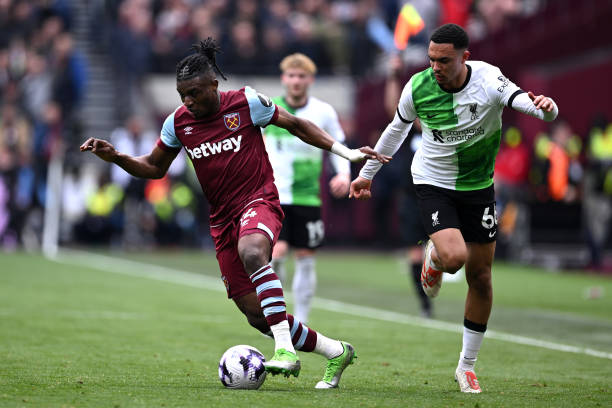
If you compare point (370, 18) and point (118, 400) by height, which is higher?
point (370, 18)

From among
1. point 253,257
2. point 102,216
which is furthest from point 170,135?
point 102,216

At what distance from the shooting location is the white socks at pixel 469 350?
7.40m

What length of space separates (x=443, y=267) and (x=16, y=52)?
72.7 feet

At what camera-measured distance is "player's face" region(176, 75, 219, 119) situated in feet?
23.5

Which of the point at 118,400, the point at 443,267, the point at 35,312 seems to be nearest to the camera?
the point at 118,400

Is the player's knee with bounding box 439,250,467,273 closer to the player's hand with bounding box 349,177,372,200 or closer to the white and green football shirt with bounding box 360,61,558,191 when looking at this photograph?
the white and green football shirt with bounding box 360,61,558,191

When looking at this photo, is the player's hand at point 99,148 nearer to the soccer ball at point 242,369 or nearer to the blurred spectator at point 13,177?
the soccer ball at point 242,369

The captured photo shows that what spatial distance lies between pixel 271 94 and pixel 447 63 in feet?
75.9

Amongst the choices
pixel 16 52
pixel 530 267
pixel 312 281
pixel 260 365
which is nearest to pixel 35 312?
pixel 312 281

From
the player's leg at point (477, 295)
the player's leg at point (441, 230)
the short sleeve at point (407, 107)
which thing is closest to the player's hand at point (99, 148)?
the short sleeve at point (407, 107)

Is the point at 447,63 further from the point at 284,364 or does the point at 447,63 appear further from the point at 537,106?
the point at 284,364

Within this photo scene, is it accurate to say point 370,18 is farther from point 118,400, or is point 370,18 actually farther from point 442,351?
point 118,400

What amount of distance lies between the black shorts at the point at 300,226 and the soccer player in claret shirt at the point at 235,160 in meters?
2.87

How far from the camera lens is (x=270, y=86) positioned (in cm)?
3038
